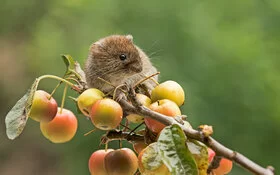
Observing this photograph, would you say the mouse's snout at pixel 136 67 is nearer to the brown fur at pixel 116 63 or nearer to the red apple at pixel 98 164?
the brown fur at pixel 116 63

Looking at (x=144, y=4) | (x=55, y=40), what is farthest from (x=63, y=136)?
(x=55, y=40)

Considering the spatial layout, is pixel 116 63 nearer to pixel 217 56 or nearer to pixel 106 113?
pixel 106 113

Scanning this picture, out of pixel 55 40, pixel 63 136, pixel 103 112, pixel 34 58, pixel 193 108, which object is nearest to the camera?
pixel 103 112

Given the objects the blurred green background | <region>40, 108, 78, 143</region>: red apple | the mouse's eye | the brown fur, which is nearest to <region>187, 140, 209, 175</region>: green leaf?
<region>40, 108, 78, 143</region>: red apple

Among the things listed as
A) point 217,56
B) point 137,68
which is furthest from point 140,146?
point 217,56

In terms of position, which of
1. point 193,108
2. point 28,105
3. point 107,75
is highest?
point 193,108

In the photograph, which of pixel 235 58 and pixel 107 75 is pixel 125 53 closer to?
pixel 107 75

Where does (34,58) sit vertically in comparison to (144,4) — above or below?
below

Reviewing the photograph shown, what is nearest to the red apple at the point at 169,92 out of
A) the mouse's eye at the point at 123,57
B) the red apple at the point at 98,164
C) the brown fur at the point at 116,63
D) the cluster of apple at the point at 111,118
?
the cluster of apple at the point at 111,118

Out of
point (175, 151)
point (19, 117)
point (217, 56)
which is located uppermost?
point (217, 56)
